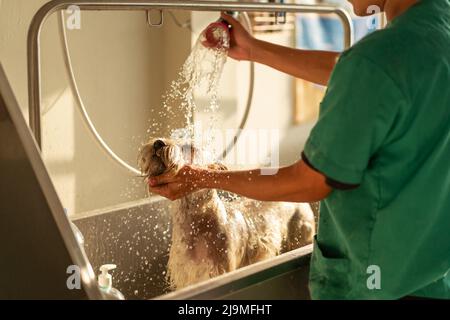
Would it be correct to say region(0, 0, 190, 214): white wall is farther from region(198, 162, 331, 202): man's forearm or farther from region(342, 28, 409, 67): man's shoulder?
region(342, 28, 409, 67): man's shoulder

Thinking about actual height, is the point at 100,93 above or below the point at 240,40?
below

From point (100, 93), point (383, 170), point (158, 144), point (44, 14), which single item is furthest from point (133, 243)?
point (100, 93)

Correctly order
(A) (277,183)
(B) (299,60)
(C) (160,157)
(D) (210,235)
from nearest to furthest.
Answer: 1. (A) (277,183)
2. (C) (160,157)
3. (B) (299,60)
4. (D) (210,235)

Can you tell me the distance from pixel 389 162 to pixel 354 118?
124 millimetres

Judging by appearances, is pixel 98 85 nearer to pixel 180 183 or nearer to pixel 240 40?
pixel 240 40

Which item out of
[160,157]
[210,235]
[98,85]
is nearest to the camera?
[160,157]

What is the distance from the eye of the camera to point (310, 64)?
1854mm

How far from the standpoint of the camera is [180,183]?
1.50 meters

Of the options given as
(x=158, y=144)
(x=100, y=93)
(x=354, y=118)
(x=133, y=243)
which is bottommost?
(x=133, y=243)

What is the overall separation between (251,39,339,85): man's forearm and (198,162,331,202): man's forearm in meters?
0.57

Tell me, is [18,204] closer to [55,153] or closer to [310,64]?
[310,64]

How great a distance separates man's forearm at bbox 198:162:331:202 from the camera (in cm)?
122

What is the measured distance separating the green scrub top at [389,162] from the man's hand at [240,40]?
2.29ft

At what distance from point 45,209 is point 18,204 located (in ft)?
0.19
